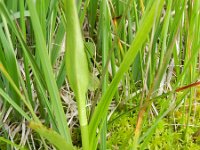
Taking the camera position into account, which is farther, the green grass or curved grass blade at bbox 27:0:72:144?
the green grass

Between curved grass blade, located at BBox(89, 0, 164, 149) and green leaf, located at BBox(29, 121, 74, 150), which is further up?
curved grass blade, located at BBox(89, 0, 164, 149)

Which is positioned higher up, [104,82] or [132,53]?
[132,53]

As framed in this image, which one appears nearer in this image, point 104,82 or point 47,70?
point 47,70

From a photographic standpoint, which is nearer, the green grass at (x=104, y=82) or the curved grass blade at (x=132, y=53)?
the curved grass blade at (x=132, y=53)

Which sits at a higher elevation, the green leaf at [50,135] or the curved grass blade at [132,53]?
the curved grass blade at [132,53]

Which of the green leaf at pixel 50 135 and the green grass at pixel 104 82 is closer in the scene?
the green leaf at pixel 50 135

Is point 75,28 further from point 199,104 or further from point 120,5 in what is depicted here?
point 199,104

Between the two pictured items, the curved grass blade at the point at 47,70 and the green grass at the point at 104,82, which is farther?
the green grass at the point at 104,82

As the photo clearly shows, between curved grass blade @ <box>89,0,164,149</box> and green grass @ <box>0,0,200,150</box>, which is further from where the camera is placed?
green grass @ <box>0,0,200,150</box>

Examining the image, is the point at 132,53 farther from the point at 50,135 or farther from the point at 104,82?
the point at 104,82

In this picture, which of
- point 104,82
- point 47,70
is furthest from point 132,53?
point 104,82

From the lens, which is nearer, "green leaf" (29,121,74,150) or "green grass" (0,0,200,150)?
"green leaf" (29,121,74,150)
